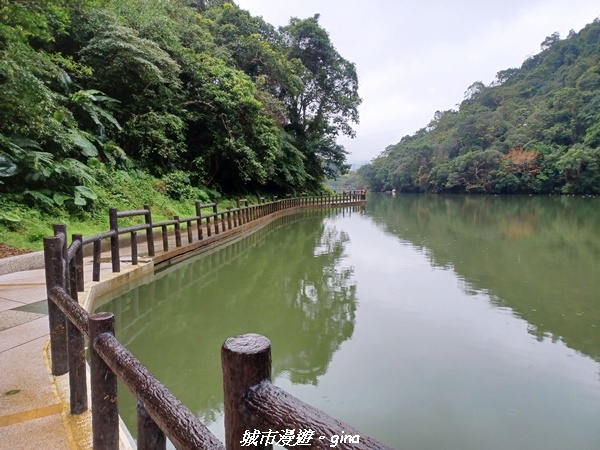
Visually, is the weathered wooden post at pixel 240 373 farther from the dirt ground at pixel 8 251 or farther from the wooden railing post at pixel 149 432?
the dirt ground at pixel 8 251

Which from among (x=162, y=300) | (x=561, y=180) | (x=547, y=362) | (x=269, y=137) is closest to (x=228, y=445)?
(x=547, y=362)

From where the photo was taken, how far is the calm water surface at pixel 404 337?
8.90 feet

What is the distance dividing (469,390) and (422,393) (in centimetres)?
38

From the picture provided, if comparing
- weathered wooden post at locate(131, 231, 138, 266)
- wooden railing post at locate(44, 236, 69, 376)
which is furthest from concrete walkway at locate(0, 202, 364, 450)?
weathered wooden post at locate(131, 231, 138, 266)

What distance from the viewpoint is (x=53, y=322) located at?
2.24 meters

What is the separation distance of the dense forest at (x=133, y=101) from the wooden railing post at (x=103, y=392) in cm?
602

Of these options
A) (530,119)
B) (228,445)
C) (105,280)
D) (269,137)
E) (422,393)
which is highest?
(530,119)

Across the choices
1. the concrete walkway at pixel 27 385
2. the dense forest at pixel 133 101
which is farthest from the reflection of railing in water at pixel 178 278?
the dense forest at pixel 133 101

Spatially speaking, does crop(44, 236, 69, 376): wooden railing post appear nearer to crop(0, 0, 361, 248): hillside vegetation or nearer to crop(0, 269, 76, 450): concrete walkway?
crop(0, 269, 76, 450): concrete walkway

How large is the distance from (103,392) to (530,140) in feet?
144

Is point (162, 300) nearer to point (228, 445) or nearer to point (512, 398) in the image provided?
point (512, 398)

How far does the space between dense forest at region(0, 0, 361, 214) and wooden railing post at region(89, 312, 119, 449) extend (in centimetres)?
602

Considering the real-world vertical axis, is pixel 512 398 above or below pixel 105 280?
below

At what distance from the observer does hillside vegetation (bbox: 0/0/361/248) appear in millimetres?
6793
